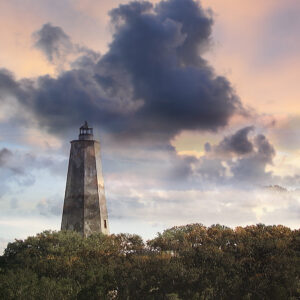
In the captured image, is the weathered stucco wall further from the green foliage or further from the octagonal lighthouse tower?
the green foliage

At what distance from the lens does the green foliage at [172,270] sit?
21.7 m

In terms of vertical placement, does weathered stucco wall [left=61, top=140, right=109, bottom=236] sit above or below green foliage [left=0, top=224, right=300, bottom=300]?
above

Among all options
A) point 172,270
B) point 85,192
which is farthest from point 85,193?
point 172,270

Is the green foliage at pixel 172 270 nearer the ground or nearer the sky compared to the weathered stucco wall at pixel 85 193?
nearer the ground

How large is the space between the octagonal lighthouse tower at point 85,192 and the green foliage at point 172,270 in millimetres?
7088

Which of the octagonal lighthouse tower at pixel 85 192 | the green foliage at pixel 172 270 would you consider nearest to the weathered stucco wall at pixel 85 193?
the octagonal lighthouse tower at pixel 85 192

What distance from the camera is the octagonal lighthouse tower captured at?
1468 inches

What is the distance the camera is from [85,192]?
1485 inches

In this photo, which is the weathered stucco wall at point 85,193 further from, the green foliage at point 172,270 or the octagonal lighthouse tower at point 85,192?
the green foliage at point 172,270

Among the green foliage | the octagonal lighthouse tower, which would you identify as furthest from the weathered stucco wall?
the green foliage

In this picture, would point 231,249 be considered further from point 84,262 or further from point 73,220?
point 73,220

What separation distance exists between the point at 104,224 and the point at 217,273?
55.0ft

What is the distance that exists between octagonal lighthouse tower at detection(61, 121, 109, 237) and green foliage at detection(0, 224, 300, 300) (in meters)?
7.09

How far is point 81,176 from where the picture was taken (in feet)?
125
